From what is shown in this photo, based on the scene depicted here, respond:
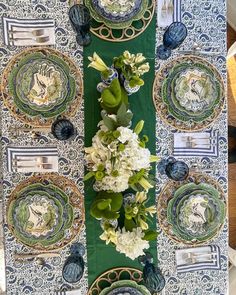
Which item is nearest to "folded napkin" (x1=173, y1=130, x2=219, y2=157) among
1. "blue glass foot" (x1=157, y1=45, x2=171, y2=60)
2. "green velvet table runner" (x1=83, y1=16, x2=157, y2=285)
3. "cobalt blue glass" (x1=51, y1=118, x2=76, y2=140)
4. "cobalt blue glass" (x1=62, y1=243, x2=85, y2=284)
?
"green velvet table runner" (x1=83, y1=16, x2=157, y2=285)

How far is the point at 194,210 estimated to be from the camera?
1805 mm

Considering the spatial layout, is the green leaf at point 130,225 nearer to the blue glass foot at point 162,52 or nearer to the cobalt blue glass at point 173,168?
the cobalt blue glass at point 173,168

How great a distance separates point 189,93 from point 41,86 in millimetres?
583

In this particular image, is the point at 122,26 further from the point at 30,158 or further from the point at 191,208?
the point at 191,208

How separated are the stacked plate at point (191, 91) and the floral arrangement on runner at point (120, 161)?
16cm

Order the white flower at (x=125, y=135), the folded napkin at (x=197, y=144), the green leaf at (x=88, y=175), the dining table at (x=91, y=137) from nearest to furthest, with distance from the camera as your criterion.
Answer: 1. the white flower at (x=125, y=135)
2. the green leaf at (x=88, y=175)
3. the dining table at (x=91, y=137)
4. the folded napkin at (x=197, y=144)

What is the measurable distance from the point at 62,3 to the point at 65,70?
0.25m

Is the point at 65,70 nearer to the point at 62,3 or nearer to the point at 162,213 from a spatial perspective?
the point at 62,3

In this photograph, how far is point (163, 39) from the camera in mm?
1742

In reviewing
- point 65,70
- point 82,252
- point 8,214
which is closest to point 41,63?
point 65,70

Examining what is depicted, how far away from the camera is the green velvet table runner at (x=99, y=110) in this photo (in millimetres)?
1733

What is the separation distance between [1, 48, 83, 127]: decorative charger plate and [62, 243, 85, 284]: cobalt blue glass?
50 centimetres

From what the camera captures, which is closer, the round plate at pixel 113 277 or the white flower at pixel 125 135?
the white flower at pixel 125 135

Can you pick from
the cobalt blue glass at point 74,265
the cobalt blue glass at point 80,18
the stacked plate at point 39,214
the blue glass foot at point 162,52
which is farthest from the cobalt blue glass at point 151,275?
the cobalt blue glass at point 80,18
